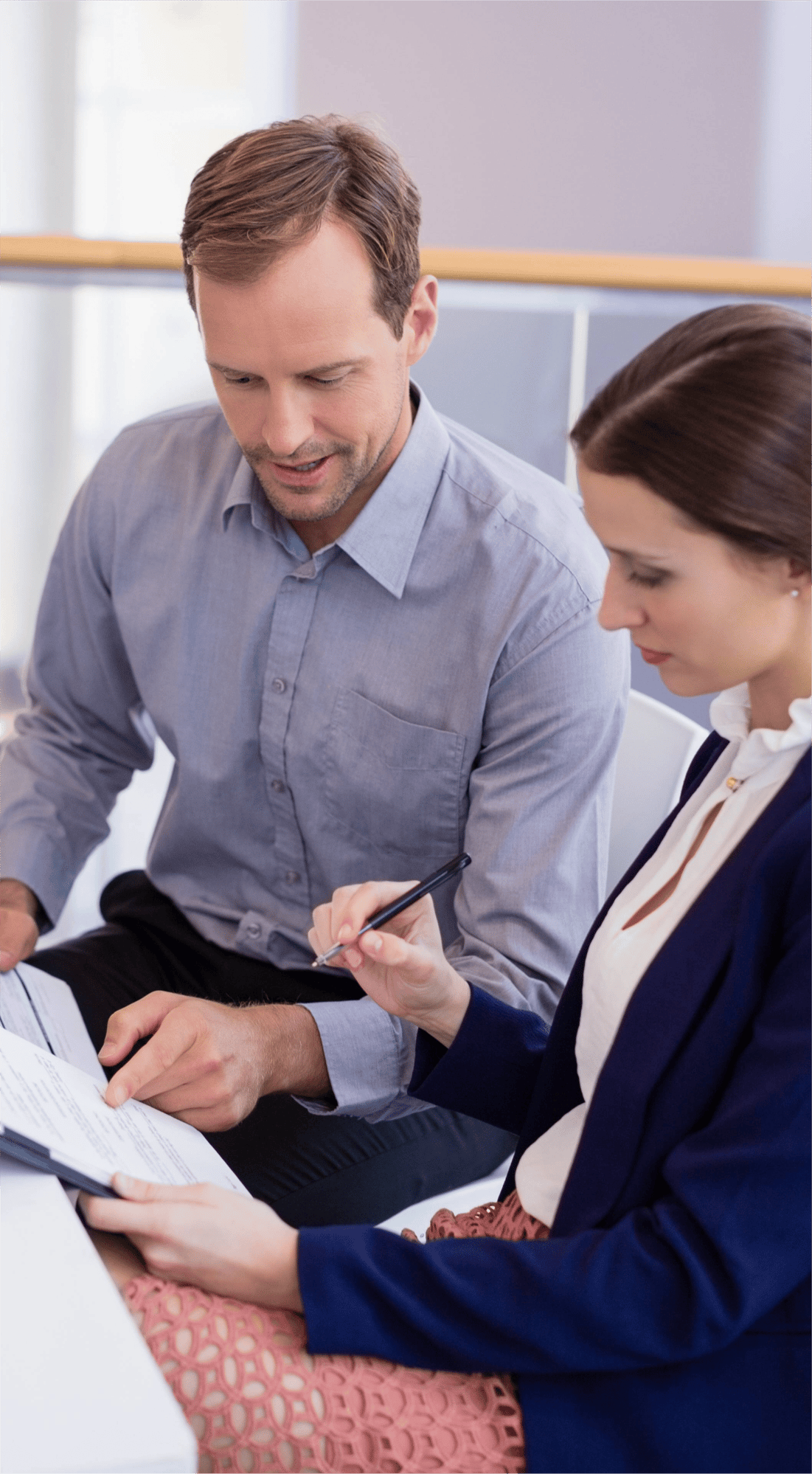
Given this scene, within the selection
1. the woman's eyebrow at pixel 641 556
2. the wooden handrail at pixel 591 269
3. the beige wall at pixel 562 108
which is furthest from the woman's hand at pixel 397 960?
the beige wall at pixel 562 108

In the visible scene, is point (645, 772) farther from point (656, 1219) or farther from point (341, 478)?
point (656, 1219)

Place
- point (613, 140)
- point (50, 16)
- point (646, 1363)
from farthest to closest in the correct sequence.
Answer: point (50, 16), point (613, 140), point (646, 1363)

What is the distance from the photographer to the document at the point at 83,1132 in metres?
0.75

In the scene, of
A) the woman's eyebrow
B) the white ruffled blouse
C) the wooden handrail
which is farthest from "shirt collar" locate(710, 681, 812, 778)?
the wooden handrail

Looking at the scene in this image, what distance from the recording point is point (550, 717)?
1223 millimetres

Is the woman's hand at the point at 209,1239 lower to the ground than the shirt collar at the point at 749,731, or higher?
lower

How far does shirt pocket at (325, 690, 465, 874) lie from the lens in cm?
128

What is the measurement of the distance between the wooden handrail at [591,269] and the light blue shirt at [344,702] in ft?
1.42

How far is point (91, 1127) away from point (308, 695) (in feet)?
1.92

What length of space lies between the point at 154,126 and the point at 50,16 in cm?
20

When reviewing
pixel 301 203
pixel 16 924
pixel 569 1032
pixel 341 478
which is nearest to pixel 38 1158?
pixel 569 1032

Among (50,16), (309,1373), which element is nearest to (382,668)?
(309,1373)

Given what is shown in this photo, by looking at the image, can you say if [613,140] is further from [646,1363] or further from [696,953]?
[646,1363]

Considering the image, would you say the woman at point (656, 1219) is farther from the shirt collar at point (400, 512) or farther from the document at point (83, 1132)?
the shirt collar at point (400, 512)
